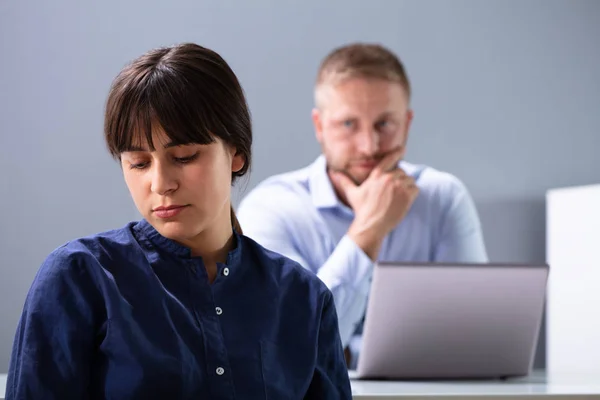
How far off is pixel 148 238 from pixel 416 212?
1.76 metres

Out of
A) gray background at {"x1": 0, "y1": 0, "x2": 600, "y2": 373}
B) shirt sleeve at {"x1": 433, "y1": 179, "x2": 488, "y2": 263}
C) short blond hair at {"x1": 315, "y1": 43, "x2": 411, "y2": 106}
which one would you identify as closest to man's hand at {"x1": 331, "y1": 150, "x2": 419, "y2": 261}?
shirt sleeve at {"x1": 433, "y1": 179, "x2": 488, "y2": 263}

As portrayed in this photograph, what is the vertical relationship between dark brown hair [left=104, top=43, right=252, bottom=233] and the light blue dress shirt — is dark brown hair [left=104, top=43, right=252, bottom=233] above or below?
above

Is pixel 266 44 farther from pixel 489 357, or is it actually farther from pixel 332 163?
pixel 489 357

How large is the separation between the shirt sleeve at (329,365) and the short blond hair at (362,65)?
6.01 feet

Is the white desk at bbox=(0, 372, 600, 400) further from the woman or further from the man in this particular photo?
the man

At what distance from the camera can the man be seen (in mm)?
2553

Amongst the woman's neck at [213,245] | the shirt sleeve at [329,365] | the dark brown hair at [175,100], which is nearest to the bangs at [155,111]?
the dark brown hair at [175,100]

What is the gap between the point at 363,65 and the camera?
2896mm

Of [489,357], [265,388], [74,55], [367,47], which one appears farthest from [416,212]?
Answer: [265,388]

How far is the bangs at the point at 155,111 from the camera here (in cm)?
97

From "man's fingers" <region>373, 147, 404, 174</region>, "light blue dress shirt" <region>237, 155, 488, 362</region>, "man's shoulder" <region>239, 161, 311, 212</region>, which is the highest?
"man's fingers" <region>373, 147, 404, 174</region>

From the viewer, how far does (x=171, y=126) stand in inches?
38.1

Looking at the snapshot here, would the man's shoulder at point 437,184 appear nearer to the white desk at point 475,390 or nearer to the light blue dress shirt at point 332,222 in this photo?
the light blue dress shirt at point 332,222

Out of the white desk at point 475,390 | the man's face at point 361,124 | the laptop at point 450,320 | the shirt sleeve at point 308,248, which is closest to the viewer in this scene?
the white desk at point 475,390
